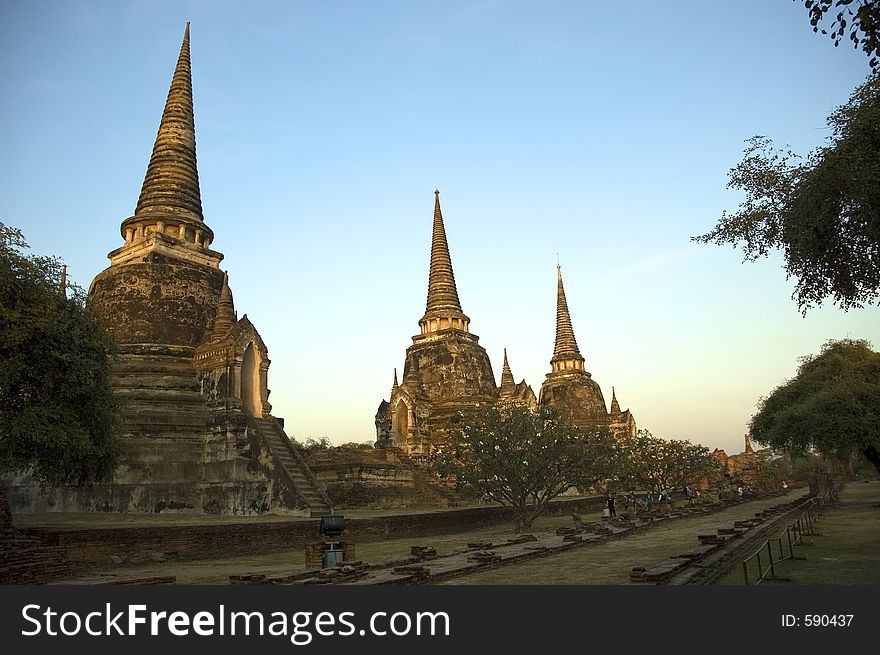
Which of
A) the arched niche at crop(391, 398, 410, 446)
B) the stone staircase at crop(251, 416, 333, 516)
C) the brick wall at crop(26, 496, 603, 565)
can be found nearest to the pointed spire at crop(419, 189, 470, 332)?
the arched niche at crop(391, 398, 410, 446)

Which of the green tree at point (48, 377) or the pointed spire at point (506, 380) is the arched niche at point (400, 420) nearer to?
the pointed spire at point (506, 380)

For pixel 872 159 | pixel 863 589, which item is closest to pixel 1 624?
pixel 863 589

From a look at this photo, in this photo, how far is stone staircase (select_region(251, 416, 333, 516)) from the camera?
66.0 ft

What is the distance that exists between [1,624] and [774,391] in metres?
32.0

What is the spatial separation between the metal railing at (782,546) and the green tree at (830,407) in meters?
2.64

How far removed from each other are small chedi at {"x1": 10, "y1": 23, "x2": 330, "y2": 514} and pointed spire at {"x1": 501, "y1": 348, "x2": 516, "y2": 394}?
56.5 feet

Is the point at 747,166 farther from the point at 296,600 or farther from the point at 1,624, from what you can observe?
the point at 1,624

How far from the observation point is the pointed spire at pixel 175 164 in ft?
90.8

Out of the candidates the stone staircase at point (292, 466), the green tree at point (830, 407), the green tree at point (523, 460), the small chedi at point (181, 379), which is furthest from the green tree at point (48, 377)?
the green tree at point (830, 407)

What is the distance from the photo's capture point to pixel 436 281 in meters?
40.6

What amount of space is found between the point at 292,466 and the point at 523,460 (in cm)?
731

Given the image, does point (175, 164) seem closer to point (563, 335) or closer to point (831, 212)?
point (831, 212)

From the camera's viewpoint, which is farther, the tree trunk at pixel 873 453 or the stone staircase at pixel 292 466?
the tree trunk at pixel 873 453

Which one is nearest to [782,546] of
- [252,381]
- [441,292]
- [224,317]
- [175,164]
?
[252,381]
